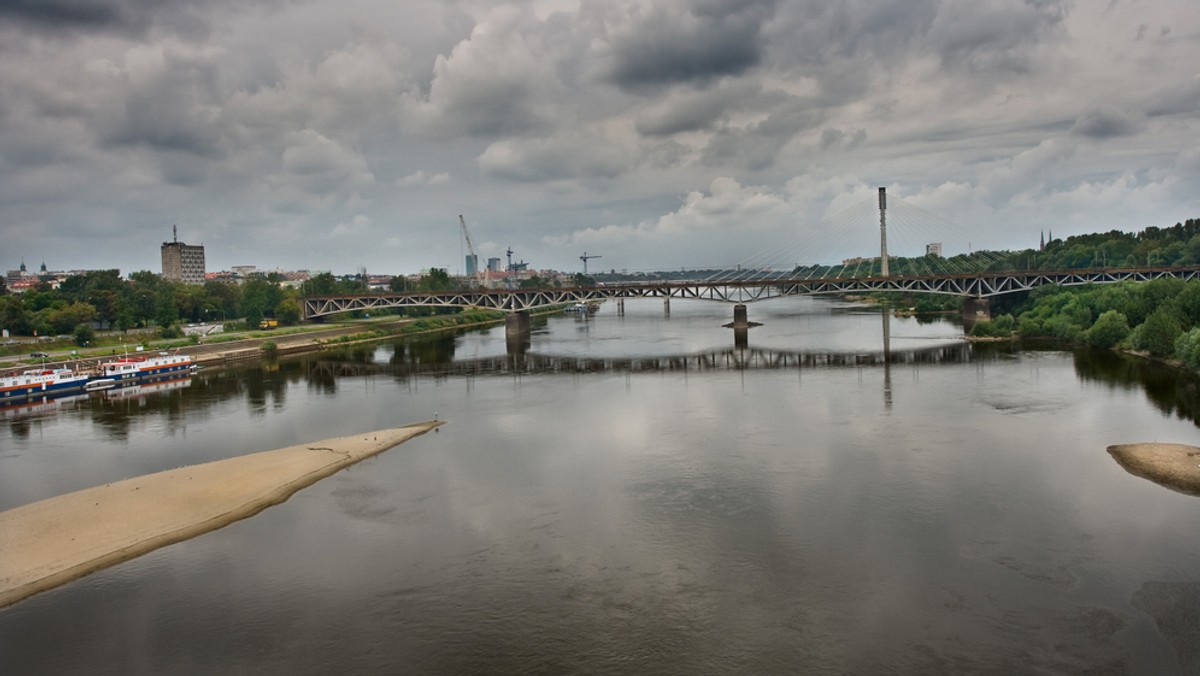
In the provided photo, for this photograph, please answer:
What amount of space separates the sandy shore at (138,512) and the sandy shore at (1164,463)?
2227 cm

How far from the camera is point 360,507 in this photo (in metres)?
19.0

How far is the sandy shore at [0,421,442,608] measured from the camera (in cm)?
1557

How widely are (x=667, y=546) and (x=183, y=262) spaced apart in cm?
18813

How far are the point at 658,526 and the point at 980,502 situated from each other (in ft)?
25.6

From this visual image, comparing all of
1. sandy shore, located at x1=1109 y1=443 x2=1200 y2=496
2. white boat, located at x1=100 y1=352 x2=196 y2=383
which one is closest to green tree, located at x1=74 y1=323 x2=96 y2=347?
white boat, located at x1=100 y1=352 x2=196 y2=383

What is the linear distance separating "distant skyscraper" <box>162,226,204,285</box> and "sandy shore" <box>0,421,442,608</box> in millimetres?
161493

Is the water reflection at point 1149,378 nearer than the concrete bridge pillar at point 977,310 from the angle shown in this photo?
Yes

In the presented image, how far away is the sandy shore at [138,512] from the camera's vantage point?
1557 cm

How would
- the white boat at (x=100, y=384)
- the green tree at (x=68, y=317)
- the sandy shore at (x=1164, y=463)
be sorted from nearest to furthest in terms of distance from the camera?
the sandy shore at (x=1164, y=463) → the white boat at (x=100, y=384) → the green tree at (x=68, y=317)

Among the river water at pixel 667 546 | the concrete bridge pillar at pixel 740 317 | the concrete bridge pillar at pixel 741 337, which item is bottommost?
the river water at pixel 667 546

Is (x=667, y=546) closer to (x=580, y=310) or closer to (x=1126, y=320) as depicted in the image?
(x=1126, y=320)

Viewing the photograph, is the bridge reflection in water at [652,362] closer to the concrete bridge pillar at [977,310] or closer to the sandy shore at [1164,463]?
the concrete bridge pillar at [977,310]

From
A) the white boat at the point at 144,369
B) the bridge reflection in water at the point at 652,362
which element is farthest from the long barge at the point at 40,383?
the bridge reflection in water at the point at 652,362

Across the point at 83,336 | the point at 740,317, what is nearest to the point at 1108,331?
the point at 740,317
